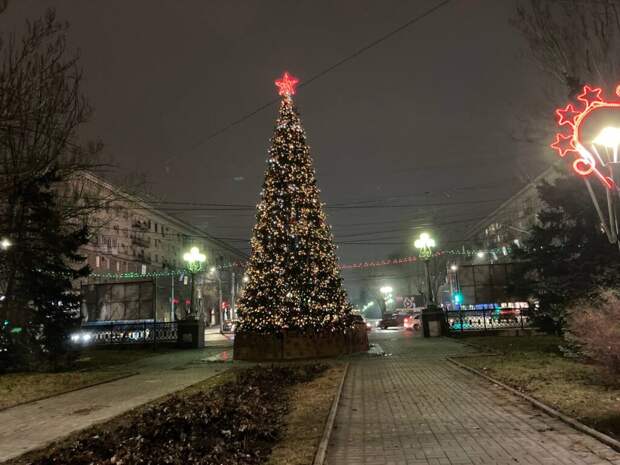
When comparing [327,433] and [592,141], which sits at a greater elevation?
[592,141]

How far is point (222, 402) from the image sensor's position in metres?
7.88

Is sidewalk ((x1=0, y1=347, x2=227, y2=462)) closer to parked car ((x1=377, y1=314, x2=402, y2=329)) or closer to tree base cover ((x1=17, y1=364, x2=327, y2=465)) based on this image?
tree base cover ((x1=17, y1=364, x2=327, y2=465))

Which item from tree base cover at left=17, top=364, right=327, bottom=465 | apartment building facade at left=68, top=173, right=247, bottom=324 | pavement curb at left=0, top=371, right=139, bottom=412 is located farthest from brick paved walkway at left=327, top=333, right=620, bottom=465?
apartment building facade at left=68, top=173, right=247, bottom=324

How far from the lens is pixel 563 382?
31.6ft

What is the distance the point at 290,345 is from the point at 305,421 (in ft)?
32.6

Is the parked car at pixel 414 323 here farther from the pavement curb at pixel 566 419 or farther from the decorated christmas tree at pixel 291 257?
the pavement curb at pixel 566 419

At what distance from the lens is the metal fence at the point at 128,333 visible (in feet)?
86.2

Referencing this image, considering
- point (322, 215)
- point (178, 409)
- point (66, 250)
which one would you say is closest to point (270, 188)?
point (322, 215)

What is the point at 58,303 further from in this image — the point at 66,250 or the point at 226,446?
the point at 226,446

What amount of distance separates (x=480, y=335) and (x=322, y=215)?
12.1 m

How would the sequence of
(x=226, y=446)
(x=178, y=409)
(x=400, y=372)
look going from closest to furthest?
(x=226, y=446)
(x=178, y=409)
(x=400, y=372)

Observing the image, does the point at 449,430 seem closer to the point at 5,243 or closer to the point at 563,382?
the point at 563,382

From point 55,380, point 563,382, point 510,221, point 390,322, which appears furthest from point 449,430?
point 510,221

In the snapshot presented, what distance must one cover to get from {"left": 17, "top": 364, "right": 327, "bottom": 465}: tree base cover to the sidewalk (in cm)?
83
